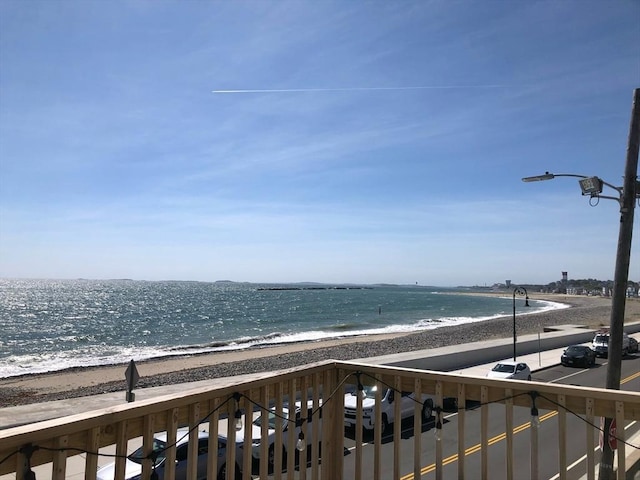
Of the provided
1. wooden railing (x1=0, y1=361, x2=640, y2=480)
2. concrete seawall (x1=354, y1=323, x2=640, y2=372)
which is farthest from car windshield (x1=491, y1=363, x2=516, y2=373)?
wooden railing (x1=0, y1=361, x2=640, y2=480)

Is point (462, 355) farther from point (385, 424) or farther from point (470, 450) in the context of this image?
point (470, 450)

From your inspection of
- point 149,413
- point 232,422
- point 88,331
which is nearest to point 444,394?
point 232,422

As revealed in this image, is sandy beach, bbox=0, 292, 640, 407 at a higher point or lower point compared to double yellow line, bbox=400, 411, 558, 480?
lower

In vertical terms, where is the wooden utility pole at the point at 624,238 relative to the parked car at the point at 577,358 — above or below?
above

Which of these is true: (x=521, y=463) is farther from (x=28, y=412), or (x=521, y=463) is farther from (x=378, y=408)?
(x=28, y=412)

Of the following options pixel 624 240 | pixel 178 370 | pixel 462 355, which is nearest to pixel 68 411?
pixel 624 240

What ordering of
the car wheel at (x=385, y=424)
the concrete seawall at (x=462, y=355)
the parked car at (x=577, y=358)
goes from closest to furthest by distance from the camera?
the car wheel at (x=385, y=424), the concrete seawall at (x=462, y=355), the parked car at (x=577, y=358)

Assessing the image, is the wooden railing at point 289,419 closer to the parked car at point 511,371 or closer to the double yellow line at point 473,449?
the double yellow line at point 473,449

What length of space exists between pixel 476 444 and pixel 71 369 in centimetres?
3357

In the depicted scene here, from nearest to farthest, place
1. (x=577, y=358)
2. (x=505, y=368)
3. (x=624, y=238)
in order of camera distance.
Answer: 1. (x=624, y=238)
2. (x=505, y=368)
3. (x=577, y=358)

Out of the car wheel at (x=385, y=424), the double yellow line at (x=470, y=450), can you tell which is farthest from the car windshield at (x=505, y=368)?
the car wheel at (x=385, y=424)

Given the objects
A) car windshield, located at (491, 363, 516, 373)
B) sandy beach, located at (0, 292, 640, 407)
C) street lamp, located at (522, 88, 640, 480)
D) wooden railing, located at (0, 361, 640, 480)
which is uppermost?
street lamp, located at (522, 88, 640, 480)

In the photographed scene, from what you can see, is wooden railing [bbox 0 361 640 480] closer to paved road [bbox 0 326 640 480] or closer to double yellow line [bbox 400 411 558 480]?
paved road [bbox 0 326 640 480]

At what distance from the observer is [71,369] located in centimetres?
3647
